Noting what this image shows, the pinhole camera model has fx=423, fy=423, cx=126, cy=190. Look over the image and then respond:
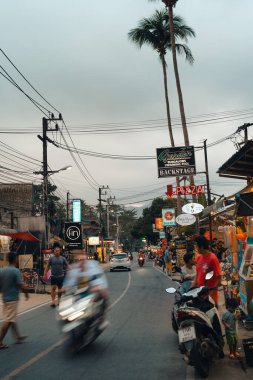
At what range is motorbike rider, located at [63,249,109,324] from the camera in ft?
26.0

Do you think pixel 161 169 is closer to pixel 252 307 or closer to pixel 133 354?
pixel 252 307

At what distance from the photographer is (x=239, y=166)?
12789 mm

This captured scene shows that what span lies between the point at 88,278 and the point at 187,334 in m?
2.74

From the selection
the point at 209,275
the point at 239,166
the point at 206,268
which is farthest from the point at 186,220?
the point at 209,275

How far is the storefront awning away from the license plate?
540cm

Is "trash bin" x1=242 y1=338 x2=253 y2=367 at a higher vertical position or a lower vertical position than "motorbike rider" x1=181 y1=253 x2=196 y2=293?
lower

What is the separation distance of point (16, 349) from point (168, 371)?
10.6 ft

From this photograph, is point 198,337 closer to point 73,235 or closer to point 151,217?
point 73,235

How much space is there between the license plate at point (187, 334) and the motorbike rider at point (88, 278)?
229 centimetres

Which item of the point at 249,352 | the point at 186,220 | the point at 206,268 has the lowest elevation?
the point at 249,352

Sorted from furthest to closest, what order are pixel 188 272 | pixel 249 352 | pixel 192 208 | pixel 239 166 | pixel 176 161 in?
pixel 176 161
pixel 192 208
pixel 239 166
pixel 188 272
pixel 249 352

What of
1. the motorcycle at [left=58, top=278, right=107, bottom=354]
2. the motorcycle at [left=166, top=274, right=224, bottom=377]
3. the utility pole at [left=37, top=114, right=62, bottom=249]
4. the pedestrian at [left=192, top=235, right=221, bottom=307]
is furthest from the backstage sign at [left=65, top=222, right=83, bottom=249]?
the motorcycle at [left=166, top=274, right=224, bottom=377]

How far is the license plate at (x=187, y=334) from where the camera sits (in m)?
5.80

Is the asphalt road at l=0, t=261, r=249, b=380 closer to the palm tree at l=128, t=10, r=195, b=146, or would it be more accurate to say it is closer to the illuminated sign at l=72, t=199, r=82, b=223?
the palm tree at l=128, t=10, r=195, b=146
